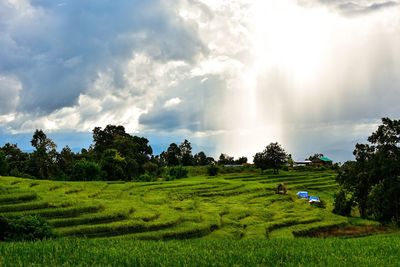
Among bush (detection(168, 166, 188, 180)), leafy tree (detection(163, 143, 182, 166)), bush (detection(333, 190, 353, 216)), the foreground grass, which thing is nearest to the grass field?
the foreground grass

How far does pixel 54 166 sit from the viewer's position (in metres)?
121

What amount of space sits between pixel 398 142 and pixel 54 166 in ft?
297

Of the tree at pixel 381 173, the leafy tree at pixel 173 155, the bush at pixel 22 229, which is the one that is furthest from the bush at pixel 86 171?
the leafy tree at pixel 173 155

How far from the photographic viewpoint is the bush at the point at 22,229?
3544cm

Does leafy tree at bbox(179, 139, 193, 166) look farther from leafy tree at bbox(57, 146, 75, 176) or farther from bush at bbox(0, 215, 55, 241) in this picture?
bush at bbox(0, 215, 55, 241)

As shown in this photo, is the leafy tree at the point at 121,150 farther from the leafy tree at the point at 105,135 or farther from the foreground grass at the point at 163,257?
the foreground grass at the point at 163,257

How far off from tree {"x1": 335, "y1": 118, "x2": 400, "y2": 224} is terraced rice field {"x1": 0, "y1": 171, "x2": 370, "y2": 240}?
5397 millimetres

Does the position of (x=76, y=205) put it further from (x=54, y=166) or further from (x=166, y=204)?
Answer: (x=54, y=166)

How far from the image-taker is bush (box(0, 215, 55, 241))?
35.4 metres

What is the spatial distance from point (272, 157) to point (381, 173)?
271 ft

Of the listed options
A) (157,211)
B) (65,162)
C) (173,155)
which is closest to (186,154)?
(173,155)

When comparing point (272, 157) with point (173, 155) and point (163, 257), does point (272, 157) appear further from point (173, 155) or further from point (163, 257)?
point (163, 257)

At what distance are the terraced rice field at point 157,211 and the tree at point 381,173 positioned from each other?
540 cm

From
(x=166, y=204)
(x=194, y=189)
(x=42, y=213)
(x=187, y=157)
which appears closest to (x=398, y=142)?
(x=166, y=204)
